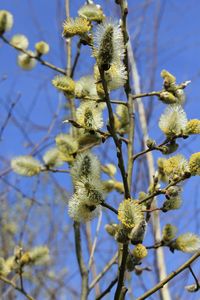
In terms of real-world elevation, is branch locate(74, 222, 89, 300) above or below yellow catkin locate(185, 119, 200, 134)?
below

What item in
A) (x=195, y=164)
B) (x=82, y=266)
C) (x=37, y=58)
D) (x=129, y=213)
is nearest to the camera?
(x=129, y=213)

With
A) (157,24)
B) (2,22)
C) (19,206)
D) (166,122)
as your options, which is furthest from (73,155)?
(19,206)

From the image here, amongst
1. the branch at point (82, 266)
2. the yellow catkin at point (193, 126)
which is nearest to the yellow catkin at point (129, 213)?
the yellow catkin at point (193, 126)

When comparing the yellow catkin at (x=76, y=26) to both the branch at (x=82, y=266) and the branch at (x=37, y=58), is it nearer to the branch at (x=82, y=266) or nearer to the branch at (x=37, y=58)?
the branch at (x=82, y=266)

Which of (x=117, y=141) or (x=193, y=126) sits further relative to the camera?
(x=193, y=126)

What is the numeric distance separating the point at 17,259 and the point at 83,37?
0.87 m

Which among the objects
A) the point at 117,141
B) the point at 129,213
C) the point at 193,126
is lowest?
the point at 129,213

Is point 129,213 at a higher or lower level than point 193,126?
lower

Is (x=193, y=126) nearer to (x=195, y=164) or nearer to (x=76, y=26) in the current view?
(x=195, y=164)

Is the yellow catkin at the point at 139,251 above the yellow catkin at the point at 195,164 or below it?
below

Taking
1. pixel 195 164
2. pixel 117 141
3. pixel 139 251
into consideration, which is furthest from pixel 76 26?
pixel 139 251

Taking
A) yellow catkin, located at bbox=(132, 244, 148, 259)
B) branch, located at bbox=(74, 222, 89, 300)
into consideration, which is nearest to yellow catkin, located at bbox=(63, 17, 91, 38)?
yellow catkin, located at bbox=(132, 244, 148, 259)

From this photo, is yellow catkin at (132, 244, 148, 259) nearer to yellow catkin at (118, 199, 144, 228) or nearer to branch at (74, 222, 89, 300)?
yellow catkin at (118, 199, 144, 228)

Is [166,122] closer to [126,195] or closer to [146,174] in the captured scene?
[126,195]
